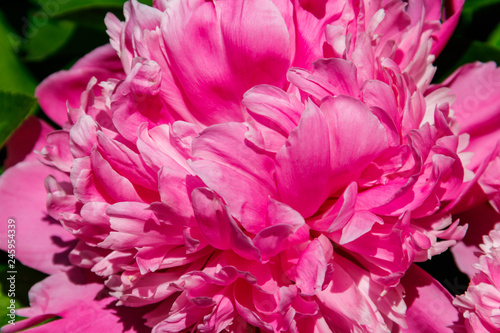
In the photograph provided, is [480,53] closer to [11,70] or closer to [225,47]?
[225,47]

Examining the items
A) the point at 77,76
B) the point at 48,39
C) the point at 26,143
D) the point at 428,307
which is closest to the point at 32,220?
the point at 26,143

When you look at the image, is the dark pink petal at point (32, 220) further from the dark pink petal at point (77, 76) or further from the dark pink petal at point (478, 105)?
the dark pink petal at point (478, 105)

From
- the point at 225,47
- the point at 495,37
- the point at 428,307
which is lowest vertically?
the point at 428,307

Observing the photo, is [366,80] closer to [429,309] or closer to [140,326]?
[429,309]

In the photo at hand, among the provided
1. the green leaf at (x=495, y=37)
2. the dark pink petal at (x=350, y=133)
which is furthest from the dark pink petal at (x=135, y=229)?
the green leaf at (x=495, y=37)

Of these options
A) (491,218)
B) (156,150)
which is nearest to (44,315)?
(156,150)

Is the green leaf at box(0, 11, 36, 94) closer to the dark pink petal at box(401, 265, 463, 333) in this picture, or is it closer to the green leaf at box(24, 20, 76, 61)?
the green leaf at box(24, 20, 76, 61)

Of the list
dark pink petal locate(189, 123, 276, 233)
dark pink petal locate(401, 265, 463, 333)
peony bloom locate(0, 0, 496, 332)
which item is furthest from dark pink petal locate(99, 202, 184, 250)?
dark pink petal locate(401, 265, 463, 333)
